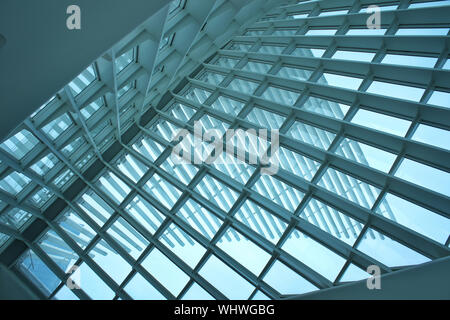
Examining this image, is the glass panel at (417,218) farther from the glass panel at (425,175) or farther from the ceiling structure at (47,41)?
the ceiling structure at (47,41)

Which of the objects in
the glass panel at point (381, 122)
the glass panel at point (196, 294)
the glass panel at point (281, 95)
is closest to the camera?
the glass panel at point (381, 122)

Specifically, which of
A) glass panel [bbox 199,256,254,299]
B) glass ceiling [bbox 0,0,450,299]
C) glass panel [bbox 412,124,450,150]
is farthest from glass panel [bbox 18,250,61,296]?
glass panel [bbox 412,124,450,150]

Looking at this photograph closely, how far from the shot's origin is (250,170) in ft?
44.4

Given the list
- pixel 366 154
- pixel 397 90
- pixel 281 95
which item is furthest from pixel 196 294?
pixel 397 90

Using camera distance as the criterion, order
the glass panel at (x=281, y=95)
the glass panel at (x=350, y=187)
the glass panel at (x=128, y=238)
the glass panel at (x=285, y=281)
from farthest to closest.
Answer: the glass panel at (x=128, y=238)
the glass panel at (x=281, y=95)
the glass panel at (x=285, y=281)
the glass panel at (x=350, y=187)

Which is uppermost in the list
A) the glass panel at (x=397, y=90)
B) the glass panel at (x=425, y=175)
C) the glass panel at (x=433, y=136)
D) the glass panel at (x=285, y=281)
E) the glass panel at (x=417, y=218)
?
the glass panel at (x=397, y=90)

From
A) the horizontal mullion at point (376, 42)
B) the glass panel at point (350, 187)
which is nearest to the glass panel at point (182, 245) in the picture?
the glass panel at point (350, 187)

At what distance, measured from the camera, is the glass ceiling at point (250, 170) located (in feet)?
30.1

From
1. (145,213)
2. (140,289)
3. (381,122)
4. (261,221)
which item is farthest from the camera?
(145,213)

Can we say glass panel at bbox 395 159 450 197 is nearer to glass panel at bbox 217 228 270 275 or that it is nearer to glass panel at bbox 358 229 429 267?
glass panel at bbox 358 229 429 267

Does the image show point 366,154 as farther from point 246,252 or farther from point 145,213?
point 145,213

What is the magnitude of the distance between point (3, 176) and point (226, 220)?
22.5 ft
